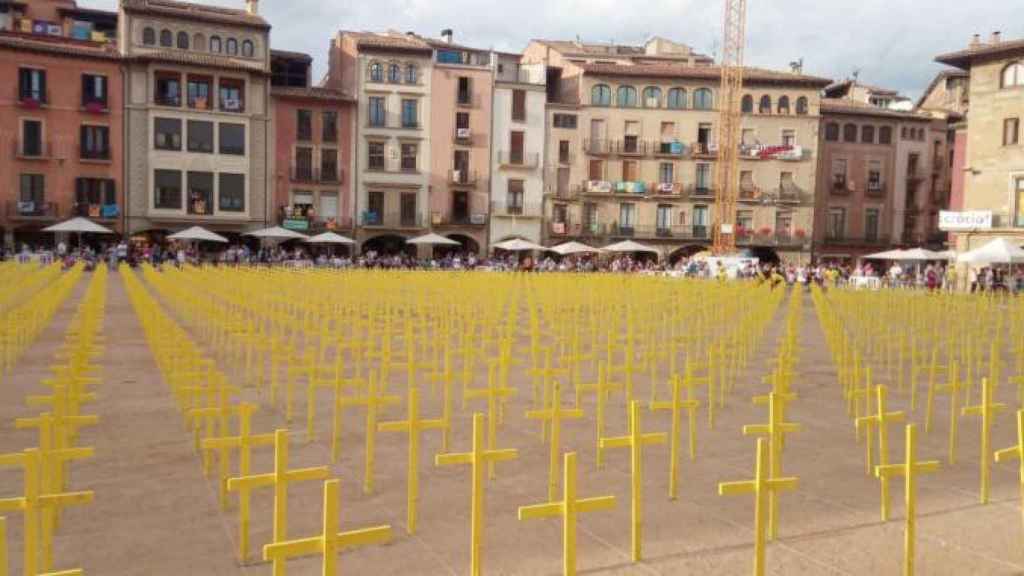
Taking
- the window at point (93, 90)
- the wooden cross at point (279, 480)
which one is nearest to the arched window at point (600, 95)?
the window at point (93, 90)

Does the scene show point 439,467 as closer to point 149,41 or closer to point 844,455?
point 844,455

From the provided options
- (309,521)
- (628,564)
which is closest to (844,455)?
(628,564)

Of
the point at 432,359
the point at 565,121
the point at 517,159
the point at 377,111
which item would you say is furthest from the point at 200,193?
the point at 432,359

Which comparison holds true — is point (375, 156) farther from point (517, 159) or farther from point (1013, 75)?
point (1013, 75)

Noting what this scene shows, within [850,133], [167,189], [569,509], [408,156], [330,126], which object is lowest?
[569,509]

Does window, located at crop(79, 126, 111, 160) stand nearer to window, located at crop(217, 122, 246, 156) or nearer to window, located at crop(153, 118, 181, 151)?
window, located at crop(153, 118, 181, 151)

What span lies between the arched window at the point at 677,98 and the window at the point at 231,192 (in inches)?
1158

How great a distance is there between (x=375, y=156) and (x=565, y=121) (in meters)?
13.6

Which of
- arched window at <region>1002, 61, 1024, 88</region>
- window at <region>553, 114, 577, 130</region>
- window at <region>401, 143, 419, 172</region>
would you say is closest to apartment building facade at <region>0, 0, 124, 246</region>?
window at <region>401, 143, 419, 172</region>

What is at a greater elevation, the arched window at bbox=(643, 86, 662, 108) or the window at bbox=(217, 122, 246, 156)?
the arched window at bbox=(643, 86, 662, 108)

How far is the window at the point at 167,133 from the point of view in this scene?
4844cm

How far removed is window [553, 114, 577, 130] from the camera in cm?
5978

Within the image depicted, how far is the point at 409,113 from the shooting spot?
184 ft

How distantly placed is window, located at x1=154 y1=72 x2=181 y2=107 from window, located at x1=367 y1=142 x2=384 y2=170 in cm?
1175
